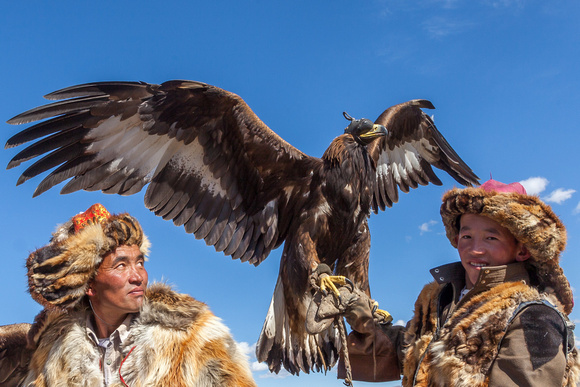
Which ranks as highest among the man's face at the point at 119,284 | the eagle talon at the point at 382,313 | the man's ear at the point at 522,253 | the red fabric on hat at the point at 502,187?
the red fabric on hat at the point at 502,187

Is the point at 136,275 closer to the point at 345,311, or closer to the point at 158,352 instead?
the point at 158,352

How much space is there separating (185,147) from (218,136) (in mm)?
291

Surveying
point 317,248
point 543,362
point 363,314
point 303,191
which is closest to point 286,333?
point 317,248

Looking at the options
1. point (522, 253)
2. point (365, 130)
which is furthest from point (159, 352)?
point (365, 130)

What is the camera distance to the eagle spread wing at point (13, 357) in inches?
106

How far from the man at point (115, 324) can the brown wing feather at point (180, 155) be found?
147 centimetres

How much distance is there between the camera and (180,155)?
441 centimetres

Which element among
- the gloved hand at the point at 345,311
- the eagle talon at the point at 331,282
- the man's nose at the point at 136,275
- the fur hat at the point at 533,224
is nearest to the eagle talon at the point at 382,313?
the gloved hand at the point at 345,311

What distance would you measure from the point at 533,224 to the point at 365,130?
2.19m

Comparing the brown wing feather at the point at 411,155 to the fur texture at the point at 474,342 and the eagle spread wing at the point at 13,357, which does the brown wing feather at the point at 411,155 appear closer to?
the fur texture at the point at 474,342

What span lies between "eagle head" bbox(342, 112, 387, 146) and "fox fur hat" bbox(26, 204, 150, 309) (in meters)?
2.32

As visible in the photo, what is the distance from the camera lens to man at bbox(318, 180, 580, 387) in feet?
6.59

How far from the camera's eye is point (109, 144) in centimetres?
413

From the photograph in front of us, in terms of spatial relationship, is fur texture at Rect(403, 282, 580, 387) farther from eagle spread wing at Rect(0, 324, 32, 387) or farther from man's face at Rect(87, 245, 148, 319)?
eagle spread wing at Rect(0, 324, 32, 387)
